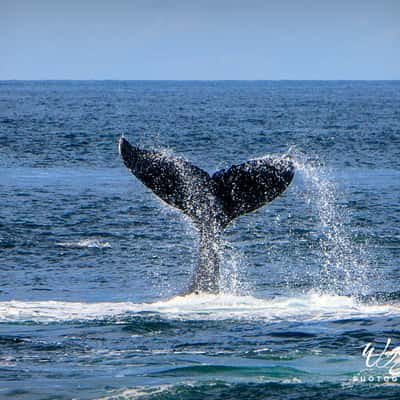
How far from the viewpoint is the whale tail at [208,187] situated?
11570mm

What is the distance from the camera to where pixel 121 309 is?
38.8 feet

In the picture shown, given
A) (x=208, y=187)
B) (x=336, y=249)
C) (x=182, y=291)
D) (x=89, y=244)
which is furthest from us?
(x=336, y=249)

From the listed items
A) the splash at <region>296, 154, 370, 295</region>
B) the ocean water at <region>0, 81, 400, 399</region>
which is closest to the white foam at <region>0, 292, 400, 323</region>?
the ocean water at <region>0, 81, 400, 399</region>

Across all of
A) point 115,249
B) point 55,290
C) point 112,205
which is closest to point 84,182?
point 112,205

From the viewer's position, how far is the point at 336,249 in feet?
57.0

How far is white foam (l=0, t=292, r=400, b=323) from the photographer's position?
11.3 meters

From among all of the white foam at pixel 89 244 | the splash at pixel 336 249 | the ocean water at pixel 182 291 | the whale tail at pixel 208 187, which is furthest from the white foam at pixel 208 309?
the white foam at pixel 89 244

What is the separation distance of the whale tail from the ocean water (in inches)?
19.2

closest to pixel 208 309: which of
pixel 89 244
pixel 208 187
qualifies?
pixel 208 187

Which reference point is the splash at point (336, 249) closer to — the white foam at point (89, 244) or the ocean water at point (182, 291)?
the ocean water at point (182, 291)

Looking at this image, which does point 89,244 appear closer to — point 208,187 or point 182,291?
point 182,291

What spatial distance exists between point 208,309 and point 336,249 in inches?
249

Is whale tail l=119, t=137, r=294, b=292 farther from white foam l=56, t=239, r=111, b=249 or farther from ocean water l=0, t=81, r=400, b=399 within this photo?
white foam l=56, t=239, r=111, b=249

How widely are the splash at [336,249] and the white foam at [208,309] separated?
4.53 feet
